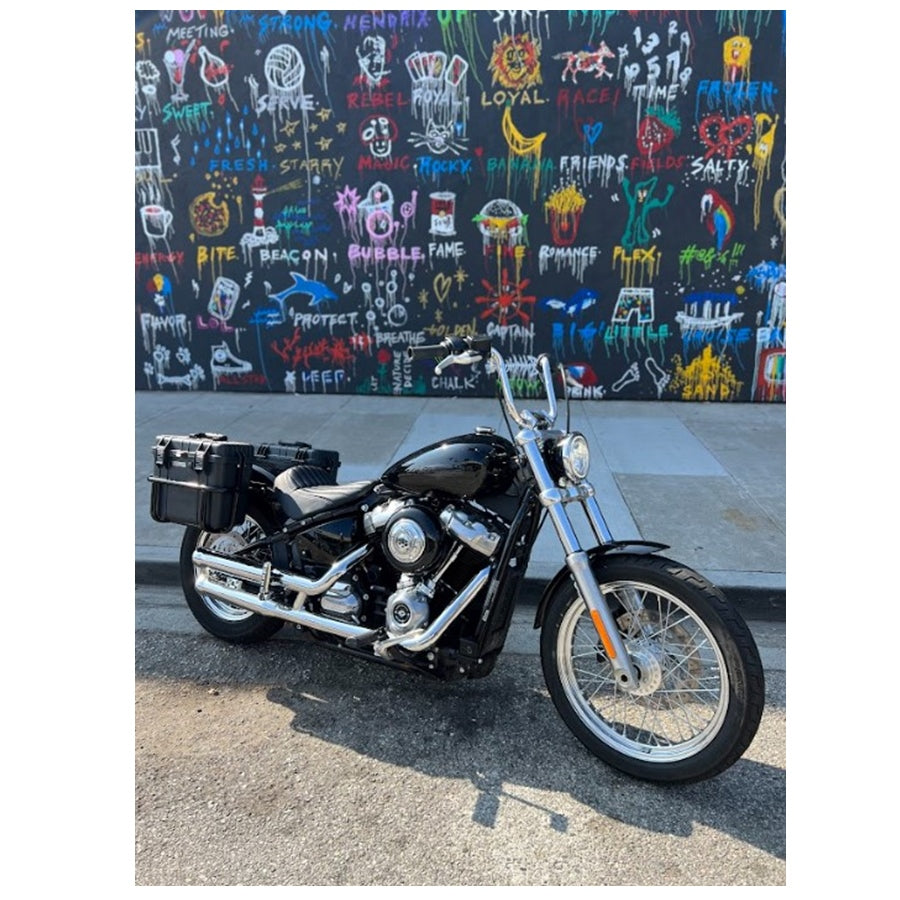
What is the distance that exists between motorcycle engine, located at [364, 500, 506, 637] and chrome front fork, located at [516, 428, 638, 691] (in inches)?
9.7

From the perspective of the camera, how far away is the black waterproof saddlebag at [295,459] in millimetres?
3236

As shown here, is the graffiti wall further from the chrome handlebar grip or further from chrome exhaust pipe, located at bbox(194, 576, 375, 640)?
chrome exhaust pipe, located at bbox(194, 576, 375, 640)

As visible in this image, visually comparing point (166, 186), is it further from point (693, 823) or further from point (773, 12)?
point (693, 823)

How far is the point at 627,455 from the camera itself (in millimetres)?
5691

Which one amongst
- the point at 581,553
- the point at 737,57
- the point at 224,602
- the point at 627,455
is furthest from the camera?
the point at 737,57

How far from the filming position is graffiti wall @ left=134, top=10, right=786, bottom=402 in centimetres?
700

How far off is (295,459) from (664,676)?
193 cm

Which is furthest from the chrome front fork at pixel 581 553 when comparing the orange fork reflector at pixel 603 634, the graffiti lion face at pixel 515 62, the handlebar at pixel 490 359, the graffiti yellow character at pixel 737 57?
the graffiti yellow character at pixel 737 57

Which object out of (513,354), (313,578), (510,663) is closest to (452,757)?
(510,663)

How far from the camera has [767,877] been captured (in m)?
1.99

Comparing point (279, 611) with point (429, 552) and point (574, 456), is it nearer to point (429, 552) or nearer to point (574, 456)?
point (429, 552)

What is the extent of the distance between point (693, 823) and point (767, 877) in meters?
0.25

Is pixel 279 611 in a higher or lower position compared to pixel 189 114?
lower

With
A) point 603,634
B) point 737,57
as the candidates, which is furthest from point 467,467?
point 737,57
